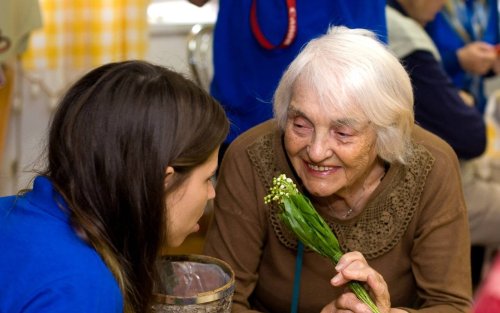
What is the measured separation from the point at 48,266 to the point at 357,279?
0.66m

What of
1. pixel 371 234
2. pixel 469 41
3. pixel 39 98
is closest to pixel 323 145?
pixel 371 234

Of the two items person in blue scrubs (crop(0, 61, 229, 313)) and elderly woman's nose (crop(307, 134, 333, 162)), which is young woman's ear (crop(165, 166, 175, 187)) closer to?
person in blue scrubs (crop(0, 61, 229, 313))

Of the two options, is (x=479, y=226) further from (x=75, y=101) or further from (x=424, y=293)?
(x=75, y=101)

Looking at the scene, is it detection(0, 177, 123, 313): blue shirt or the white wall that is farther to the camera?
the white wall

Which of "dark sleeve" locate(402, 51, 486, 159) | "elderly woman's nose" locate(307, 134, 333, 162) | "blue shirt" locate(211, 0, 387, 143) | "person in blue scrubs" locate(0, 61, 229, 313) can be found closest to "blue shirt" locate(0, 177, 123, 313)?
"person in blue scrubs" locate(0, 61, 229, 313)

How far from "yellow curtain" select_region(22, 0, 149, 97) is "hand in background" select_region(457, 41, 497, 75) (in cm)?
153

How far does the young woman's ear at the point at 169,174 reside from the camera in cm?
146

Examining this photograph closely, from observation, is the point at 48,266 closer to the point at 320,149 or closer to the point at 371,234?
the point at 320,149

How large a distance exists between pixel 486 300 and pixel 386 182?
1155 millimetres

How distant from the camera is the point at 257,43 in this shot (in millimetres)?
2332

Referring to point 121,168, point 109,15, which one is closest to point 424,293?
point 121,168

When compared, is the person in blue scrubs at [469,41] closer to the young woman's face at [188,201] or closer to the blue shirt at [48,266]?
the young woman's face at [188,201]

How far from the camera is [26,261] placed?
4.46ft

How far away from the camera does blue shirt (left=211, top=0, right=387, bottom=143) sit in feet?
7.50
